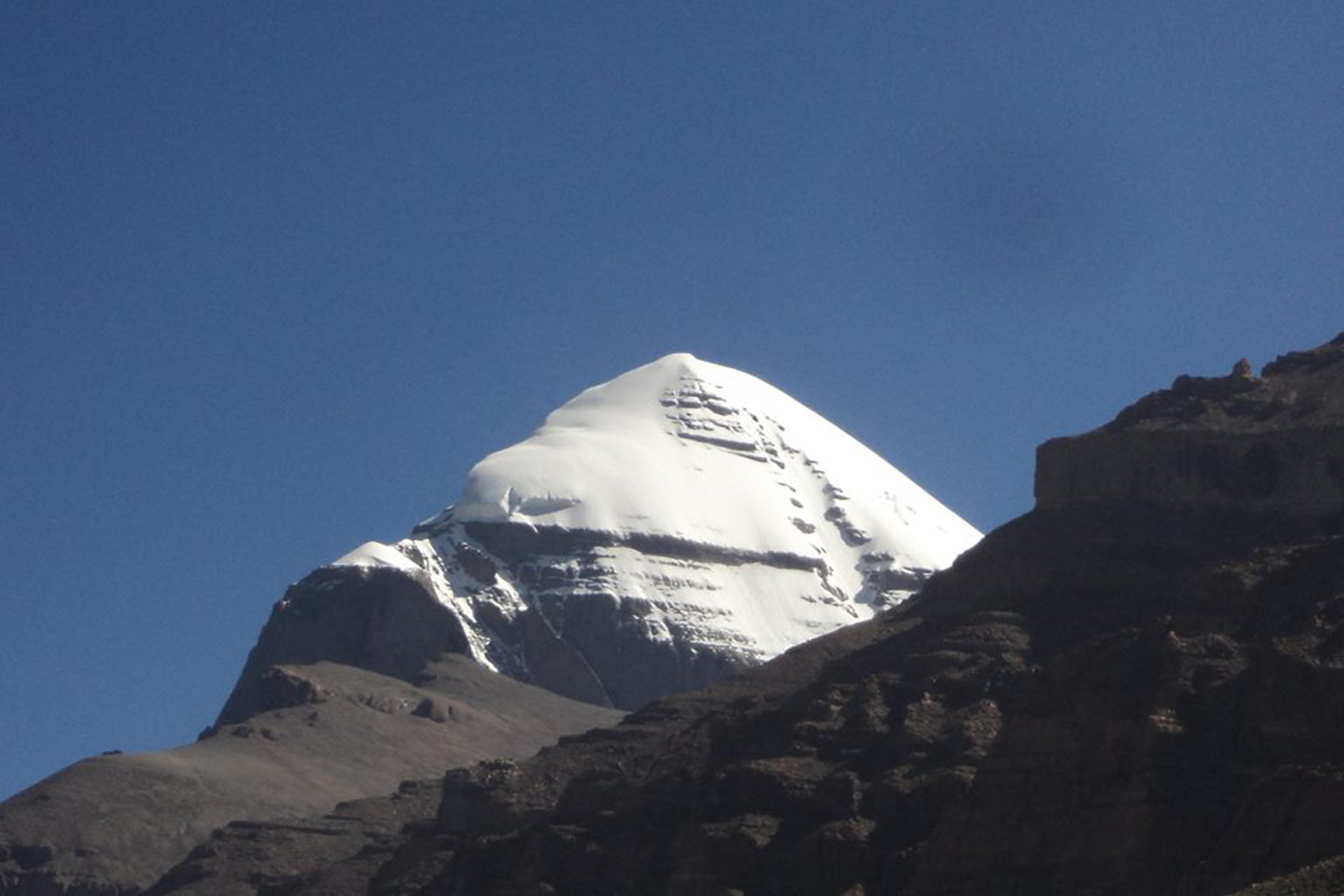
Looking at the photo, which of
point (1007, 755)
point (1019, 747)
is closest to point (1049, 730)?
point (1019, 747)

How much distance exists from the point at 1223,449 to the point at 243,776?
76.9m

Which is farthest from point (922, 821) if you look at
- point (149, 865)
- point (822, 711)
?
point (149, 865)

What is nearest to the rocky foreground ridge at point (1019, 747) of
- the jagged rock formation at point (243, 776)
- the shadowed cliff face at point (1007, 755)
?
the shadowed cliff face at point (1007, 755)

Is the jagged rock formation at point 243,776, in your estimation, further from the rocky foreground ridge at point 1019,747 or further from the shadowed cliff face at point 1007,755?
the shadowed cliff face at point 1007,755

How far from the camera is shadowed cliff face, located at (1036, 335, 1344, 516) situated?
109m

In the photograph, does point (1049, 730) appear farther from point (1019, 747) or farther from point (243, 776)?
point (243, 776)

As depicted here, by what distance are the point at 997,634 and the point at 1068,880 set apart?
25.9 meters

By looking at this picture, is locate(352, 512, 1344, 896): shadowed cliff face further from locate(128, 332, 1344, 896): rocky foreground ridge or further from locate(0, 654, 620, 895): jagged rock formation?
locate(0, 654, 620, 895): jagged rock formation

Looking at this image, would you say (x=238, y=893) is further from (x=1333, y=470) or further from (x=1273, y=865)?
(x=1273, y=865)

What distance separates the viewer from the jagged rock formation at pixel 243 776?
531ft

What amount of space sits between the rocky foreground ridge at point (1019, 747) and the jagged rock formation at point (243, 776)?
29237 mm

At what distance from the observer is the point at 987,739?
96.8m

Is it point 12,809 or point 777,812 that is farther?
point 12,809

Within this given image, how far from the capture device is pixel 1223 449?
368ft
